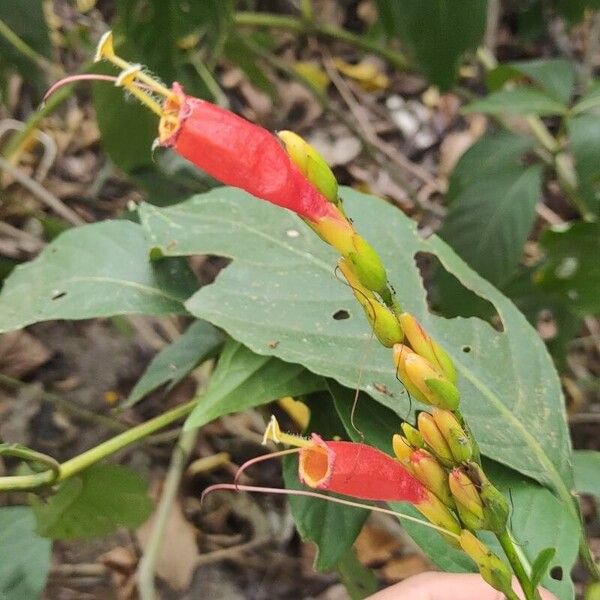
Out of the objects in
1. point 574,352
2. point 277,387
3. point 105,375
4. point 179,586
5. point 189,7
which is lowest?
point 574,352

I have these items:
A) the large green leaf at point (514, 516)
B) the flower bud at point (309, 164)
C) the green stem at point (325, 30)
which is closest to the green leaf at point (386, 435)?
the large green leaf at point (514, 516)

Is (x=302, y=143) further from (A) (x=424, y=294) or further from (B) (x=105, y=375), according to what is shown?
(B) (x=105, y=375)

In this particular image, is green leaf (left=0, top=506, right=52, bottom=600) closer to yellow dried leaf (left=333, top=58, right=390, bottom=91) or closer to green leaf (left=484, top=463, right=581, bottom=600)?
green leaf (left=484, top=463, right=581, bottom=600)

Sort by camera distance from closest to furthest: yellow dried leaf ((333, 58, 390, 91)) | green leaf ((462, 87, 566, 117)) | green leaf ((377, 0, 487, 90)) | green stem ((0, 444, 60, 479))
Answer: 1. green stem ((0, 444, 60, 479))
2. green leaf ((377, 0, 487, 90))
3. green leaf ((462, 87, 566, 117))
4. yellow dried leaf ((333, 58, 390, 91))

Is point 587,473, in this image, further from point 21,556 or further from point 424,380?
point 21,556

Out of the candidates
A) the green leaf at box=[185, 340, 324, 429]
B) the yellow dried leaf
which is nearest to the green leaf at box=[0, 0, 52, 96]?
the green leaf at box=[185, 340, 324, 429]

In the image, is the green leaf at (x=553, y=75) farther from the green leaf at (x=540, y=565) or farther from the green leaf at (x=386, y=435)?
the green leaf at (x=540, y=565)

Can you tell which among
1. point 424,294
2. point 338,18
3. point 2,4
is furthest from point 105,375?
point 338,18
